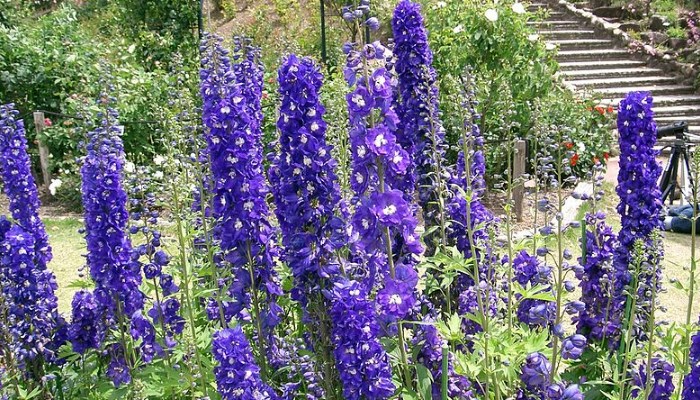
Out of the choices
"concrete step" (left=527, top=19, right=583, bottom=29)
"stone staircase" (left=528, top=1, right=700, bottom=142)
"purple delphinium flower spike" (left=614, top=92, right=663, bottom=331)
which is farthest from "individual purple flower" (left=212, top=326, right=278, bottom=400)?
"concrete step" (left=527, top=19, right=583, bottom=29)

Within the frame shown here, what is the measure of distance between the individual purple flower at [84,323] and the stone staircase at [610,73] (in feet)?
30.9

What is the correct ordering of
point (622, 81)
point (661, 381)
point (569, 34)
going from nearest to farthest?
point (661, 381)
point (622, 81)
point (569, 34)

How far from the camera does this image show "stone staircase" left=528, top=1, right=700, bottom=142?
43.0ft

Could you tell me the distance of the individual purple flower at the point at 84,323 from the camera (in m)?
3.85

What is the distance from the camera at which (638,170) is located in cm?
346

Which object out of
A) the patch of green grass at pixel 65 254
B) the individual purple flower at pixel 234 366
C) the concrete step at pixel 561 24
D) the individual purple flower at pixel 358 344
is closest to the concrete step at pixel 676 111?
the concrete step at pixel 561 24

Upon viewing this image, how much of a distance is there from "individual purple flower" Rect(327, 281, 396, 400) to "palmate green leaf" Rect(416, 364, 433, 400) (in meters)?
0.11

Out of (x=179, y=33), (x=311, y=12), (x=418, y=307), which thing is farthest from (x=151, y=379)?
(x=311, y=12)

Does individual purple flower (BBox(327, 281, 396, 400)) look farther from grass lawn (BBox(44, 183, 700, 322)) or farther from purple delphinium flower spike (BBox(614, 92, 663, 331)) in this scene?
grass lawn (BBox(44, 183, 700, 322))

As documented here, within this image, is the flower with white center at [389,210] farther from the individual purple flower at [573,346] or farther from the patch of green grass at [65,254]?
the patch of green grass at [65,254]

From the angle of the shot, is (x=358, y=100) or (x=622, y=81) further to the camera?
(x=622, y=81)

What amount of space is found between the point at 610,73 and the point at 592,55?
0.95 meters

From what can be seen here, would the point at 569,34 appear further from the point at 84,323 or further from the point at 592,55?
the point at 84,323

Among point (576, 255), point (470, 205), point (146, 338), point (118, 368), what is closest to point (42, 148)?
point (576, 255)
